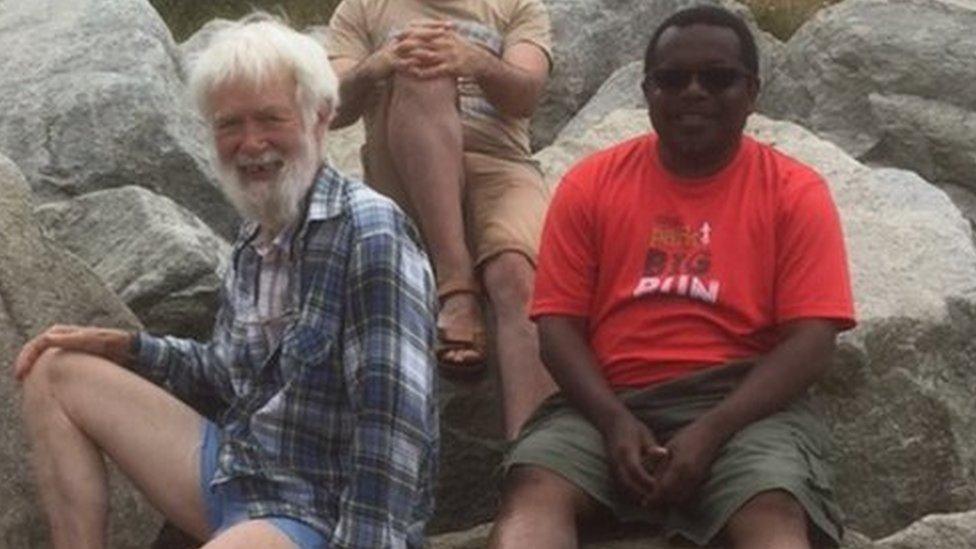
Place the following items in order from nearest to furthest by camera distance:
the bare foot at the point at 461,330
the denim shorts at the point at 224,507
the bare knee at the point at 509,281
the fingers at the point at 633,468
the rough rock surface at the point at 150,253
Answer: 1. the denim shorts at the point at 224,507
2. the fingers at the point at 633,468
3. the bare knee at the point at 509,281
4. the bare foot at the point at 461,330
5. the rough rock surface at the point at 150,253

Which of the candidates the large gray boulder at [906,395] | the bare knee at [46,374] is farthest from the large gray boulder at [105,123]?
the bare knee at [46,374]

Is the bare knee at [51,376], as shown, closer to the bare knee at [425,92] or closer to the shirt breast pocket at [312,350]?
the shirt breast pocket at [312,350]

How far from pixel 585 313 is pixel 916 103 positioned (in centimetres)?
492

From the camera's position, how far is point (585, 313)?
270 inches

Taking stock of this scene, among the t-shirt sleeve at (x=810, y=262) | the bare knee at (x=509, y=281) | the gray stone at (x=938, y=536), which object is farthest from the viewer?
the bare knee at (x=509, y=281)

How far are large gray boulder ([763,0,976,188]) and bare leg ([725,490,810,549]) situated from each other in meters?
5.04

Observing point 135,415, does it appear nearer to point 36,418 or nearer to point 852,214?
point 36,418

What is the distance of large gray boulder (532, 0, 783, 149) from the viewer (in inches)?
474

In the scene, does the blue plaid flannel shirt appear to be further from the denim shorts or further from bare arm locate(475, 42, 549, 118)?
bare arm locate(475, 42, 549, 118)

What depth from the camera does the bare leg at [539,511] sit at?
20.9 feet

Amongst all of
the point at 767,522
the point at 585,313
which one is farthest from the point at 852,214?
the point at 767,522

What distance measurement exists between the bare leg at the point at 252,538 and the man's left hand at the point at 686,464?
1044 mm

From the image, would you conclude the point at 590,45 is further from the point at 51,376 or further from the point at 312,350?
the point at 312,350

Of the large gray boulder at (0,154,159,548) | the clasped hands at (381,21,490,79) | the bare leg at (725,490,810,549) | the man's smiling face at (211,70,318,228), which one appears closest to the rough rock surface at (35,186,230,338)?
the large gray boulder at (0,154,159,548)
